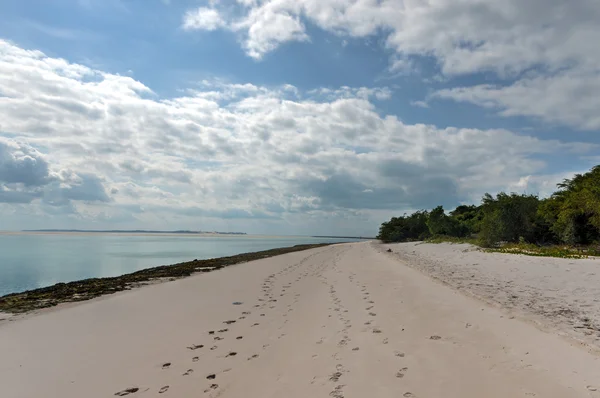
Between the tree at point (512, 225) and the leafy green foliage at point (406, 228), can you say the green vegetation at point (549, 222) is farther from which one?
the leafy green foliage at point (406, 228)

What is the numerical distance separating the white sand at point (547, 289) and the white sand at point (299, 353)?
76cm

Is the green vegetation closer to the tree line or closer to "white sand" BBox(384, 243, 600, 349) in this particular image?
the tree line

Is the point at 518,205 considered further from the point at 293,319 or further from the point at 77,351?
the point at 77,351

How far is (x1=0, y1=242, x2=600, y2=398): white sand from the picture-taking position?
4781 millimetres

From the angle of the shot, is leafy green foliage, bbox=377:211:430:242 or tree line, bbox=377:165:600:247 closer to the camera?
tree line, bbox=377:165:600:247

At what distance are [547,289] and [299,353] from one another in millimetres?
10219

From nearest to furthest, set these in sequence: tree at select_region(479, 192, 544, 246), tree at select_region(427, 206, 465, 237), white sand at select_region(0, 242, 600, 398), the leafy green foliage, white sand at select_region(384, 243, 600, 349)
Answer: white sand at select_region(0, 242, 600, 398) → white sand at select_region(384, 243, 600, 349) → tree at select_region(479, 192, 544, 246) → tree at select_region(427, 206, 465, 237) → the leafy green foliage

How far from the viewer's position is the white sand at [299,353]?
4.78 meters

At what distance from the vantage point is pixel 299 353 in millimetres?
6281

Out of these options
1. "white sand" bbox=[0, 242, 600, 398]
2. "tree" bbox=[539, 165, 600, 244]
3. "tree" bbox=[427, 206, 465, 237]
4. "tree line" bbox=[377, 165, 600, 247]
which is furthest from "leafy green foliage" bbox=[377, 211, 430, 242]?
"white sand" bbox=[0, 242, 600, 398]

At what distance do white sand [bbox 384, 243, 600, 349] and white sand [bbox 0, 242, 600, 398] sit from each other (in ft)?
2.49

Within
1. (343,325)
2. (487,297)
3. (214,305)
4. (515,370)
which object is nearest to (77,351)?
(214,305)

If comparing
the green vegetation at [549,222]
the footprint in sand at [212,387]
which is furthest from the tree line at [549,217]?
the footprint in sand at [212,387]

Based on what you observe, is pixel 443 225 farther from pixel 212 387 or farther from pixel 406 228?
pixel 212 387
